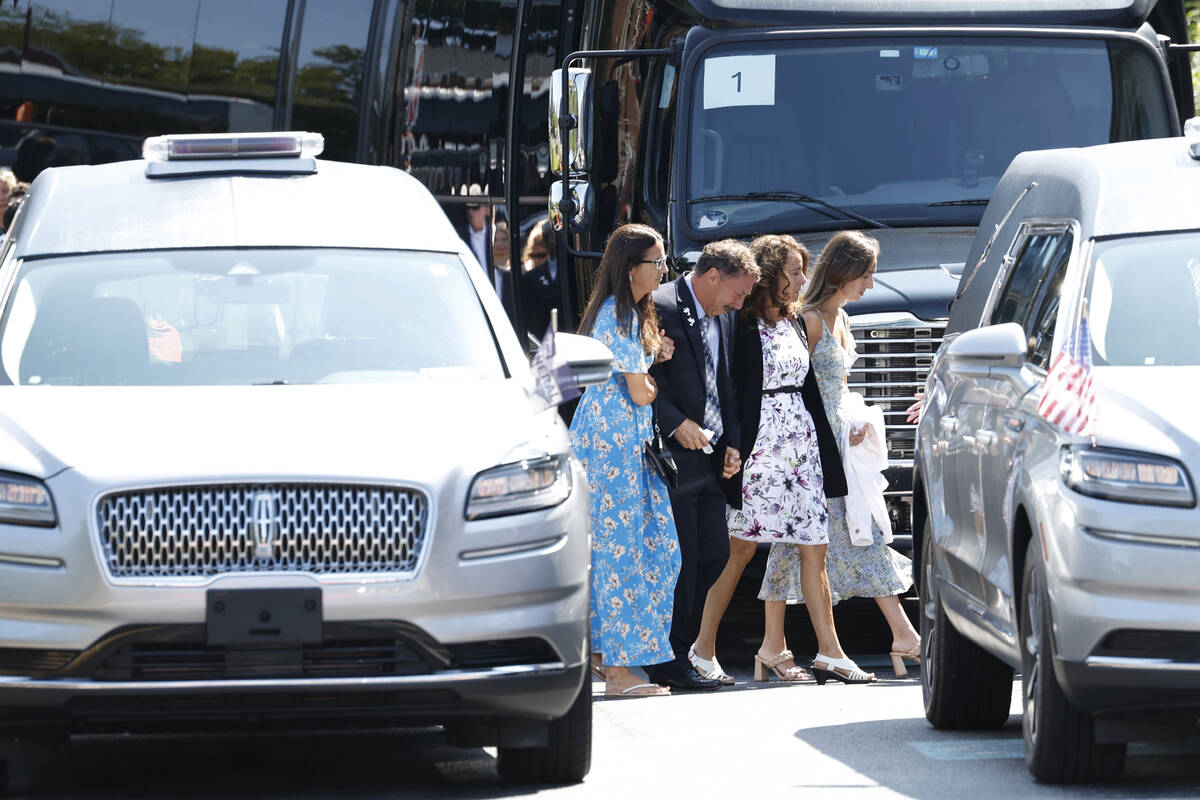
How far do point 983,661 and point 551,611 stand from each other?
7.49 feet

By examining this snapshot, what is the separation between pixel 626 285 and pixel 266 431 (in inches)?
131

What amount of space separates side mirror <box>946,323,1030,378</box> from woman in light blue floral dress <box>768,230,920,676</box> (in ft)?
10.7

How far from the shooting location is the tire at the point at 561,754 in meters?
7.81

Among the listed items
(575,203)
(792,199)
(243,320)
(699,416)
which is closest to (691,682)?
(699,416)

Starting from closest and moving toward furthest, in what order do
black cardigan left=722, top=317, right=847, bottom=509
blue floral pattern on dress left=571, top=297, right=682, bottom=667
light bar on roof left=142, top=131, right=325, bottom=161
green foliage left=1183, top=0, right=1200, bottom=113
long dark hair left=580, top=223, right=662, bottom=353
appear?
light bar on roof left=142, top=131, right=325, bottom=161 → long dark hair left=580, top=223, right=662, bottom=353 → blue floral pattern on dress left=571, top=297, right=682, bottom=667 → black cardigan left=722, top=317, right=847, bottom=509 → green foliage left=1183, top=0, right=1200, bottom=113

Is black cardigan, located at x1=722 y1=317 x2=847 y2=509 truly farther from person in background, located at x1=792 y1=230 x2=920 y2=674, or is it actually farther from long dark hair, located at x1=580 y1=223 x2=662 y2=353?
long dark hair, located at x1=580 y1=223 x2=662 y2=353

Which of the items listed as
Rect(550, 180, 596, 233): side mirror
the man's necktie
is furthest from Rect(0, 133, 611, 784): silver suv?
Rect(550, 180, 596, 233): side mirror

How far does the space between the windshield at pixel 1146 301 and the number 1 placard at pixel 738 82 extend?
5063mm

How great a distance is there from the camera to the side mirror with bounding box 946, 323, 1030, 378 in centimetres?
767

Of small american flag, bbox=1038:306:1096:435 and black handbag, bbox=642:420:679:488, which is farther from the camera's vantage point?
black handbag, bbox=642:420:679:488

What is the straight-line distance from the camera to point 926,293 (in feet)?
40.1

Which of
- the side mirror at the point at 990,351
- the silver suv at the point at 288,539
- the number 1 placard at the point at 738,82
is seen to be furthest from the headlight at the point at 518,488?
the number 1 placard at the point at 738,82

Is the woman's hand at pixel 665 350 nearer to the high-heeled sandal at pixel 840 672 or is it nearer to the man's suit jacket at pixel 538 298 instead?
the high-heeled sandal at pixel 840 672

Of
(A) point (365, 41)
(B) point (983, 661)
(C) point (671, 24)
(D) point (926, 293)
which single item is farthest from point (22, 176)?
(B) point (983, 661)
